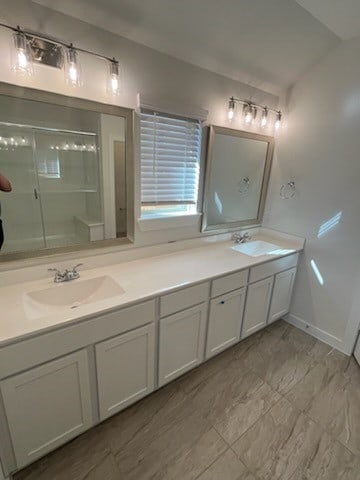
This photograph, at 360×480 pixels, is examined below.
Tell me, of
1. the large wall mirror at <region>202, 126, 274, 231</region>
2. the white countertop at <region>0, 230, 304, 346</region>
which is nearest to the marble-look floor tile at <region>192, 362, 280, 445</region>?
the white countertop at <region>0, 230, 304, 346</region>

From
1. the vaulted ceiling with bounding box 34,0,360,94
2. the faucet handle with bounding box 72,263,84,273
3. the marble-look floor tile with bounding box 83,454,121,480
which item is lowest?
the marble-look floor tile with bounding box 83,454,121,480

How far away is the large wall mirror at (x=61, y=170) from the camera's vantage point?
1294 millimetres

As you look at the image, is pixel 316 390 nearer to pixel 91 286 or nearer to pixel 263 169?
pixel 91 286

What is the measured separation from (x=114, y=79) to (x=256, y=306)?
2.01m

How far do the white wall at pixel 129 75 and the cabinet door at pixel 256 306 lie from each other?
28.9 inches

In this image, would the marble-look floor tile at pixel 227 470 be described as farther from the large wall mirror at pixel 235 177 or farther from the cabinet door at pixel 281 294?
the large wall mirror at pixel 235 177

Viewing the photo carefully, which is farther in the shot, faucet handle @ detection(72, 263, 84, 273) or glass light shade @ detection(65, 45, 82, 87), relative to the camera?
faucet handle @ detection(72, 263, 84, 273)

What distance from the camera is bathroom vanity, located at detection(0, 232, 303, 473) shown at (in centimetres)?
108

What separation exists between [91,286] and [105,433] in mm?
898

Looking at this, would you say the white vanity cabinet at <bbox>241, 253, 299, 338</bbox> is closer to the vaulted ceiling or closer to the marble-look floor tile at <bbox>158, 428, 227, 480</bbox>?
the marble-look floor tile at <bbox>158, 428, 227, 480</bbox>

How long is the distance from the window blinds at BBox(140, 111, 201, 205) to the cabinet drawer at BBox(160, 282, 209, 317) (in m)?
0.74

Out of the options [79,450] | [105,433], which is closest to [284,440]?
[105,433]

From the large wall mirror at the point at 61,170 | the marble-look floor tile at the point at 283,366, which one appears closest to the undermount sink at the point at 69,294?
the large wall mirror at the point at 61,170

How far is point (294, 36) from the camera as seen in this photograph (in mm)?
1712
